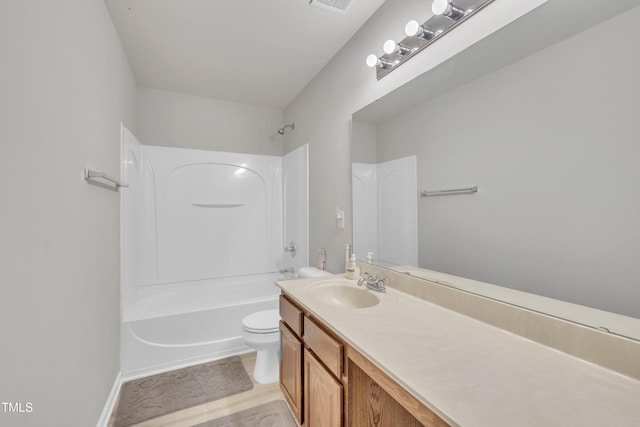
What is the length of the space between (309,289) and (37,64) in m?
1.48

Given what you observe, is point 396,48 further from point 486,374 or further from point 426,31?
point 486,374

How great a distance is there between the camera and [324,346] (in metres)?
1.15

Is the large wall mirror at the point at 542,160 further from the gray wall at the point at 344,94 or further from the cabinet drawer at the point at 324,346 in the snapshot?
the cabinet drawer at the point at 324,346

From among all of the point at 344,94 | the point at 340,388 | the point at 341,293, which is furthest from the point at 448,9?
the point at 340,388

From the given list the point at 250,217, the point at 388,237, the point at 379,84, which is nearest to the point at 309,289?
the point at 388,237

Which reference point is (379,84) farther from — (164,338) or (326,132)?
(164,338)

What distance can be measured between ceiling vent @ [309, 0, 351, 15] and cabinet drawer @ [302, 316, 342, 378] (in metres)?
1.85

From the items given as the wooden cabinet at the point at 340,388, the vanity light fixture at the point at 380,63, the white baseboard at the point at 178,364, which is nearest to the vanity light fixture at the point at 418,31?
the vanity light fixture at the point at 380,63

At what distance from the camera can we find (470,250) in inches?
46.9

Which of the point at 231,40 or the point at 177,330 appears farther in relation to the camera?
the point at 177,330

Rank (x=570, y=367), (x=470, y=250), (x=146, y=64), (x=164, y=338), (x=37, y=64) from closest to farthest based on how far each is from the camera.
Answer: (x=570, y=367), (x=37, y=64), (x=470, y=250), (x=164, y=338), (x=146, y=64)

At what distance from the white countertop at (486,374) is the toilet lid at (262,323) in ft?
3.34

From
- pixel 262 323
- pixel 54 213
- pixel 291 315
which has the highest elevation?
pixel 54 213

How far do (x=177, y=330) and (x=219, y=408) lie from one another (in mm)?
797
